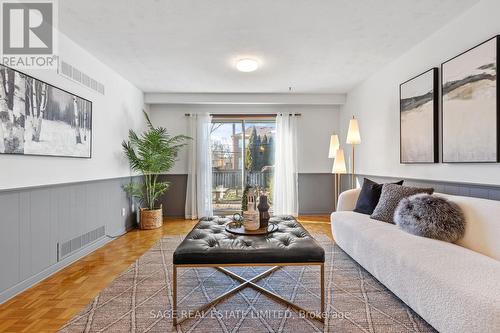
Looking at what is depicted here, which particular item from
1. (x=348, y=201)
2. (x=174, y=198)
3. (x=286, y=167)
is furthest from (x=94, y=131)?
(x=348, y=201)

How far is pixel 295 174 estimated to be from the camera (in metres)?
5.10

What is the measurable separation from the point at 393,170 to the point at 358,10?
2.06 metres

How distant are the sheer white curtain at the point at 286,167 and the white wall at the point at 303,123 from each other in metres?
0.18

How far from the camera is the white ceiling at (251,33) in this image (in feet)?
7.29

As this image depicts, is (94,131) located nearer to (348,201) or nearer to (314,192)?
(348,201)

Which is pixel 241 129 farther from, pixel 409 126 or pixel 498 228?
pixel 498 228

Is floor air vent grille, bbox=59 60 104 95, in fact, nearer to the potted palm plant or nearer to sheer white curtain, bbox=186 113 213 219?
the potted palm plant

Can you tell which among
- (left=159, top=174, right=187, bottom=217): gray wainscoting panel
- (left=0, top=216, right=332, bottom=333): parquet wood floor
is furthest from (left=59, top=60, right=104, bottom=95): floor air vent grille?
(left=159, top=174, right=187, bottom=217): gray wainscoting panel

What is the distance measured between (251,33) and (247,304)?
252 centimetres

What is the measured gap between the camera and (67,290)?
2166 mm

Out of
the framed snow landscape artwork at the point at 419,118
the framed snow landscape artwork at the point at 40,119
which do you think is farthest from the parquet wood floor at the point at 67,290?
the framed snow landscape artwork at the point at 419,118

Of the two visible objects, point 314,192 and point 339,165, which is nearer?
point 339,165

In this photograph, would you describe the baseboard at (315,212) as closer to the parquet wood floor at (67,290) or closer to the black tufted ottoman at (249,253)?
the parquet wood floor at (67,290)

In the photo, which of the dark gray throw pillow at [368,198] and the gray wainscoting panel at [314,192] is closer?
the dark gray throw pillow at [368,198]
